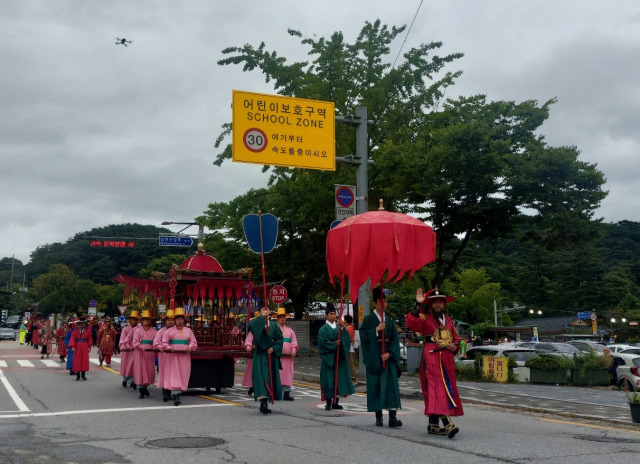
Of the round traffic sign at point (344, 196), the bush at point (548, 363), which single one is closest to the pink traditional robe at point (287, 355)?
the round traffic sign at point (344, 196)

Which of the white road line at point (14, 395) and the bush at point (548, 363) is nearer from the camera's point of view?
the white road line at point (14, 395)

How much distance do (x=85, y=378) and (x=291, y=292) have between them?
16.3 meters

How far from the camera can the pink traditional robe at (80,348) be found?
18.4 meters

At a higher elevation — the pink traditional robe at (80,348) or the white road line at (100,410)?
the pink traditional robe at (80,348)

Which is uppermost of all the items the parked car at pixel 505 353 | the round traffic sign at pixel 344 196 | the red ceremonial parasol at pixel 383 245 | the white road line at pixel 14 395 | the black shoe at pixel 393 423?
the round traffic sign at pixel 344 196

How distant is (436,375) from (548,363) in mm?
13432

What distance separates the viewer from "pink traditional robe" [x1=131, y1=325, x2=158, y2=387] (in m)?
14.1

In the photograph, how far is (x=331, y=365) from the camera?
11141 mm

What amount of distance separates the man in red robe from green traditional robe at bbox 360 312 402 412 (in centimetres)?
77

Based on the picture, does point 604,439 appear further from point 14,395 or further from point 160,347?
point 14,395

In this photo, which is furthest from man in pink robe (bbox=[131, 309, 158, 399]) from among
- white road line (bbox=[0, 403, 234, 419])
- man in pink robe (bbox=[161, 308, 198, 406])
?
white road line (bbox=[0, 403, 234, 419])

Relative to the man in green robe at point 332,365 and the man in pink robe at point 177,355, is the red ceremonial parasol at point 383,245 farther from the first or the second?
the man in pink robe at point 177,355

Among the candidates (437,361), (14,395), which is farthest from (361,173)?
(14,395)

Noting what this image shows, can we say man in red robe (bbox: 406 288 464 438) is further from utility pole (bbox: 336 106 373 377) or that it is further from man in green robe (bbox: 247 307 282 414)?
utility pole (bbox: 336 106 373 377)
